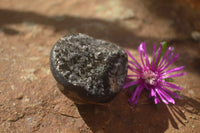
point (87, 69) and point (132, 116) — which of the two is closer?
point (87, 69)

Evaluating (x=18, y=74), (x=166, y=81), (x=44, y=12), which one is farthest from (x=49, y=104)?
(x=44, y=12)

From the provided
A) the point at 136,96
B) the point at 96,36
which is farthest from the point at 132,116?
the point at 96,36

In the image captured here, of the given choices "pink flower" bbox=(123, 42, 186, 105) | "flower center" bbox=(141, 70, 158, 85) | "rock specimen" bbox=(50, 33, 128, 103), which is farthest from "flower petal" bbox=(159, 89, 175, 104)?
"rock specimen" bbox=(50, 33, 128, 103)

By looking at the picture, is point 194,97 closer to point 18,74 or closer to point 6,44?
point 18,74

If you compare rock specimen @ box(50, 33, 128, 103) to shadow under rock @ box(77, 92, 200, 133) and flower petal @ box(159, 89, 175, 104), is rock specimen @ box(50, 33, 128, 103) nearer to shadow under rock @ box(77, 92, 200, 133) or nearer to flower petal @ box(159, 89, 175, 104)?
shadow under rock @ box(77, 92, 200, 133)

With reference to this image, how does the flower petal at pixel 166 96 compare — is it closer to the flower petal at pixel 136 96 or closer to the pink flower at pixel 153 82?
the pink flower at pixel 153 82

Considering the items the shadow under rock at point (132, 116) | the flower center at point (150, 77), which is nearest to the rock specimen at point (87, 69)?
the shadow under rock at point (132, 116)

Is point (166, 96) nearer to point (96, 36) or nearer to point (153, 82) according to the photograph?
point (153, 82)
